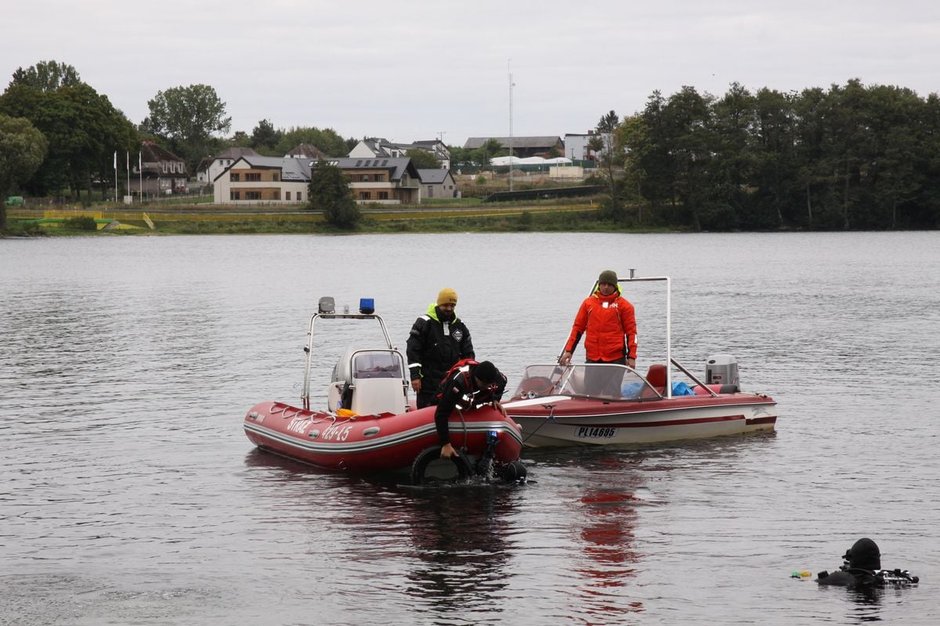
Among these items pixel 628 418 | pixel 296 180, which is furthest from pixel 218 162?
pixel 628 418

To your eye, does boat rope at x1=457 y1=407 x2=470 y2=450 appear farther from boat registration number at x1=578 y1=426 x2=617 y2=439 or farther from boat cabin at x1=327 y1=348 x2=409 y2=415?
boat registration number at x1=578 y1=426 x2=617 y2=439

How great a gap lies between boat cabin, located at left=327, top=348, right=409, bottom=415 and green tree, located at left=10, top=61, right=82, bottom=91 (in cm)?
18284

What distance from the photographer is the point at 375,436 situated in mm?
15828

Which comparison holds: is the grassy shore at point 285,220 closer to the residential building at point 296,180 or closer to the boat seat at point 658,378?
the residential building at point 296,180

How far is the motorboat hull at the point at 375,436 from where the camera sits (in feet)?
49.7

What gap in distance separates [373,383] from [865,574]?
287 inches

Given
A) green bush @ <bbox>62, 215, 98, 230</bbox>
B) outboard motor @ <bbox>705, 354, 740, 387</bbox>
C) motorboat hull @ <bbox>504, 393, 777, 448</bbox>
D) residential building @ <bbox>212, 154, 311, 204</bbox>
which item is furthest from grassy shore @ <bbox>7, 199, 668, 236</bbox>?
motorboat hull @ <bbox>504, 393, 777, 448</bbox>

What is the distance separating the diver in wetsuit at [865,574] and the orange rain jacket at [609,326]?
21.0 ft

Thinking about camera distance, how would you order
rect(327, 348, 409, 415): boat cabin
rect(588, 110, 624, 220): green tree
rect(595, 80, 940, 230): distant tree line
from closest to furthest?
rect(327, 348, 409, 415): boat cabin
rect(595, 80, 940, 230): distant tree line
rect(588, 110, 624, 220): green tree

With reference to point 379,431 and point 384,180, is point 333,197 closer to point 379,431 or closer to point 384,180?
point 384,180

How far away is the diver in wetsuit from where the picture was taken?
1186 cm

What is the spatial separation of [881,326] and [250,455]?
25.5 meters

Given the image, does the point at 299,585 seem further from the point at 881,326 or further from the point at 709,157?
the point at 709,157

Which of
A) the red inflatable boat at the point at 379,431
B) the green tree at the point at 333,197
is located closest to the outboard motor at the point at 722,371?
the red inflatable boat at the point at 379,431
